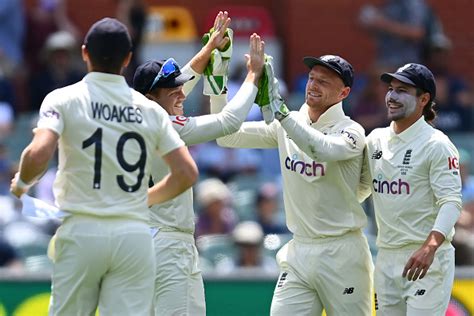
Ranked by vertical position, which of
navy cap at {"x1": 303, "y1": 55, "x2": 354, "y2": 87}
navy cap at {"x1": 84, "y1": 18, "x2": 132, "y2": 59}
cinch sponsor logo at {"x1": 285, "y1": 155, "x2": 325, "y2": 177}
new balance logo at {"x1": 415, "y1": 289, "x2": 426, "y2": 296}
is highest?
navy cap at {"x1": 84, "y1": 18, "x2": 132, "y2": 59}

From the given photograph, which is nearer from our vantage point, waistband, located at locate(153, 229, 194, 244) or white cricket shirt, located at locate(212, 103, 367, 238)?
waistband, located at locate(153, 229, 194, 244)

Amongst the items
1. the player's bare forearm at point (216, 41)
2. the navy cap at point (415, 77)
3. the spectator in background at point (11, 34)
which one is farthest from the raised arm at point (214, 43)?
the spectator in background at point (11, 34)

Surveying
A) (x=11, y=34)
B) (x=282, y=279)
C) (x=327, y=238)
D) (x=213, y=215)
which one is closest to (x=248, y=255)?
(x=213, y=215)

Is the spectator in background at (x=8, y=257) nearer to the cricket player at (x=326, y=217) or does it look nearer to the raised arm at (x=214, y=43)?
the raised arm at (x=214, y=43)

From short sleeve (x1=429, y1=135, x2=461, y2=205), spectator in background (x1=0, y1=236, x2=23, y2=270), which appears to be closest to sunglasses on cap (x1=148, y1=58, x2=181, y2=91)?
short sleeve (x1=429, y1=135, x2=461, y2=205)

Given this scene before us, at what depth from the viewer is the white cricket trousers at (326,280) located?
302 inches

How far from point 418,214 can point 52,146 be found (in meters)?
2.43

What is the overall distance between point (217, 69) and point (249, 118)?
18.1 ft

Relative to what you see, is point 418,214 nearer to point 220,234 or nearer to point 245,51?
point 220,234

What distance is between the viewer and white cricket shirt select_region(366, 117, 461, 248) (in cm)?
752

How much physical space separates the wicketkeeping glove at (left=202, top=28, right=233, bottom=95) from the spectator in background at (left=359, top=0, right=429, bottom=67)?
7.10 meters

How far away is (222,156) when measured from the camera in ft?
43.2

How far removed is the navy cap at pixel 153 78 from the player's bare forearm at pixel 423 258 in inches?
65.2

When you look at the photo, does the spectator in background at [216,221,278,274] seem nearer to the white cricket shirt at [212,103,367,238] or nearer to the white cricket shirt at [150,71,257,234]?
the white cricket shirt at [212,103,367,238]
